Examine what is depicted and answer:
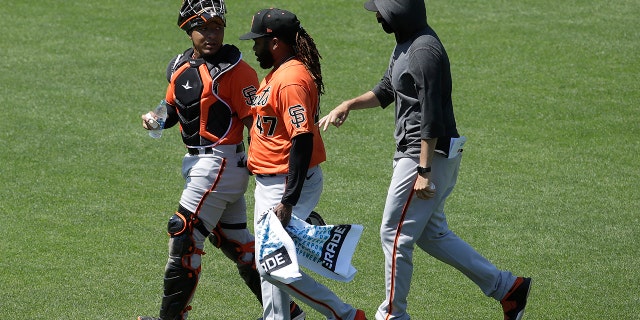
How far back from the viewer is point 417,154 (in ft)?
20.2

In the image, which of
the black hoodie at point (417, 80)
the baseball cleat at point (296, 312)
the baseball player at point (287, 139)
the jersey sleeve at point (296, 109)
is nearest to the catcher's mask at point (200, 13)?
the baseball player at point (287, 139)

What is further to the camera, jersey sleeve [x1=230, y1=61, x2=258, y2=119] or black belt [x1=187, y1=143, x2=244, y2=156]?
black belt [x1=187, y1=143, x2=244, y2=156]

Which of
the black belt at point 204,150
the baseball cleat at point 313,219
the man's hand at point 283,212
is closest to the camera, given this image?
the man's hand at point 283,212

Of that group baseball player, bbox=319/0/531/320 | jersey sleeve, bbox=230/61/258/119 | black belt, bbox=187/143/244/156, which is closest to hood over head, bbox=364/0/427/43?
baseball player, bbox=319/0/531/320

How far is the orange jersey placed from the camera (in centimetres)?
584

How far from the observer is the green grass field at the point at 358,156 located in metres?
7.34

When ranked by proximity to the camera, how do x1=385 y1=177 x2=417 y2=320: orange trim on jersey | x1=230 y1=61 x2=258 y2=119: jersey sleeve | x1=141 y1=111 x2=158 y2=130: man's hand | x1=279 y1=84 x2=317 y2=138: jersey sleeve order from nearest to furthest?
x1=279 y1=84 x2=317 y2=138: jersey sleeve
x1=385 y1=177 x2=417 y2=320: orange trim on jersey
x1=230 y1=61 x2=258 y2=119: jersey sleeve
x1=141 y1=111 x2=158 y2=130: man's hand

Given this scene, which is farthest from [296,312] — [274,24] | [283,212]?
[274,24]

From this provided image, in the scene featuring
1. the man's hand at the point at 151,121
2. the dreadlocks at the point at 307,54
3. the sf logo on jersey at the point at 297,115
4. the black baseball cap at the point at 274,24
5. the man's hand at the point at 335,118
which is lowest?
the man's hand at the point at 151,121

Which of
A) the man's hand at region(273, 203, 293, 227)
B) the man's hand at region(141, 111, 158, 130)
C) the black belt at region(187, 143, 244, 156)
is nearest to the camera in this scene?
the man's hand at region(273, 203, 293, 227)

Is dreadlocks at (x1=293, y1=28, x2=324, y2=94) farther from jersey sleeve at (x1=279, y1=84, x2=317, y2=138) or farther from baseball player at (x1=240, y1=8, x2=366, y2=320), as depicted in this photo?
jersey sleeve at (x1=279, y1=84, x2=317, y2=138)

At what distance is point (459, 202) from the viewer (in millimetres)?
9148

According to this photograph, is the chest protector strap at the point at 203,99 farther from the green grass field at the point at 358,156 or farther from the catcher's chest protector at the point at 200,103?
the green grass field at the point at 358,156

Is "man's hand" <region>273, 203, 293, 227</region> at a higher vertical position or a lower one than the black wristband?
lower
